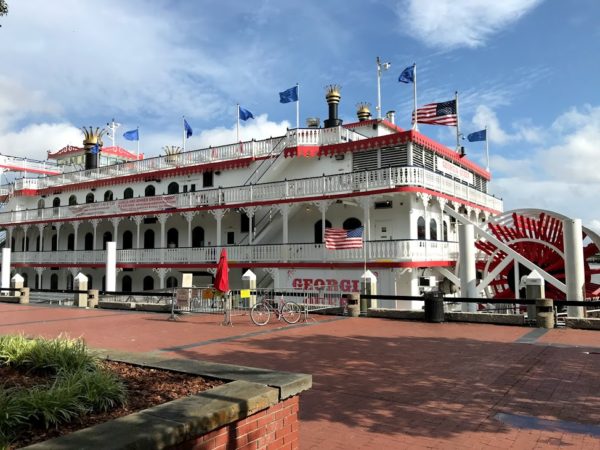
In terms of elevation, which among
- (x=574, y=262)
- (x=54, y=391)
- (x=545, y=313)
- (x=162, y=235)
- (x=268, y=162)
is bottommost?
(x=545, y=313)

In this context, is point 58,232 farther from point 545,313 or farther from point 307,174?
point 545,313

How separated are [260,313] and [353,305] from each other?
10.4 feet

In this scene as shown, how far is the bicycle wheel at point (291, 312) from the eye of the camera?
50.5 feet

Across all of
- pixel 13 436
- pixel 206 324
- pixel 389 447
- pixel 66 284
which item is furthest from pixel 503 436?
pixel 66 284

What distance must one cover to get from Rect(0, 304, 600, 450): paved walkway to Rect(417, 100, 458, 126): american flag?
1223 cm

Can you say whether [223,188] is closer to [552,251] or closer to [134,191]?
[134,191]

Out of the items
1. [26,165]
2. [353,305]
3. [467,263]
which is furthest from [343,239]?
[26,165]

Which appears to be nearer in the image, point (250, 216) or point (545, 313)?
point (545, 313)

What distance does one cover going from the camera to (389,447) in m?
5.05

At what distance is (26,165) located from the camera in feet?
147

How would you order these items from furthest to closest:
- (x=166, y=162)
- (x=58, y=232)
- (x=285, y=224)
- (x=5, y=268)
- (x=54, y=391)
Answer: (x=58, y=232)
(x=5, y=268)
(x=166, y=162)
(x=285, y=224)
(x=54, y=391)

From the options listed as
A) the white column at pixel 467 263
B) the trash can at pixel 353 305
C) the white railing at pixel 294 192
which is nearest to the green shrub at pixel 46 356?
the trash can at pixel 353 305

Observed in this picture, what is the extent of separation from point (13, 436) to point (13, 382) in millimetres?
1619

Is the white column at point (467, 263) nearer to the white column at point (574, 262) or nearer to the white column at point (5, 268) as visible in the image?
the white column at point (574, 262)
